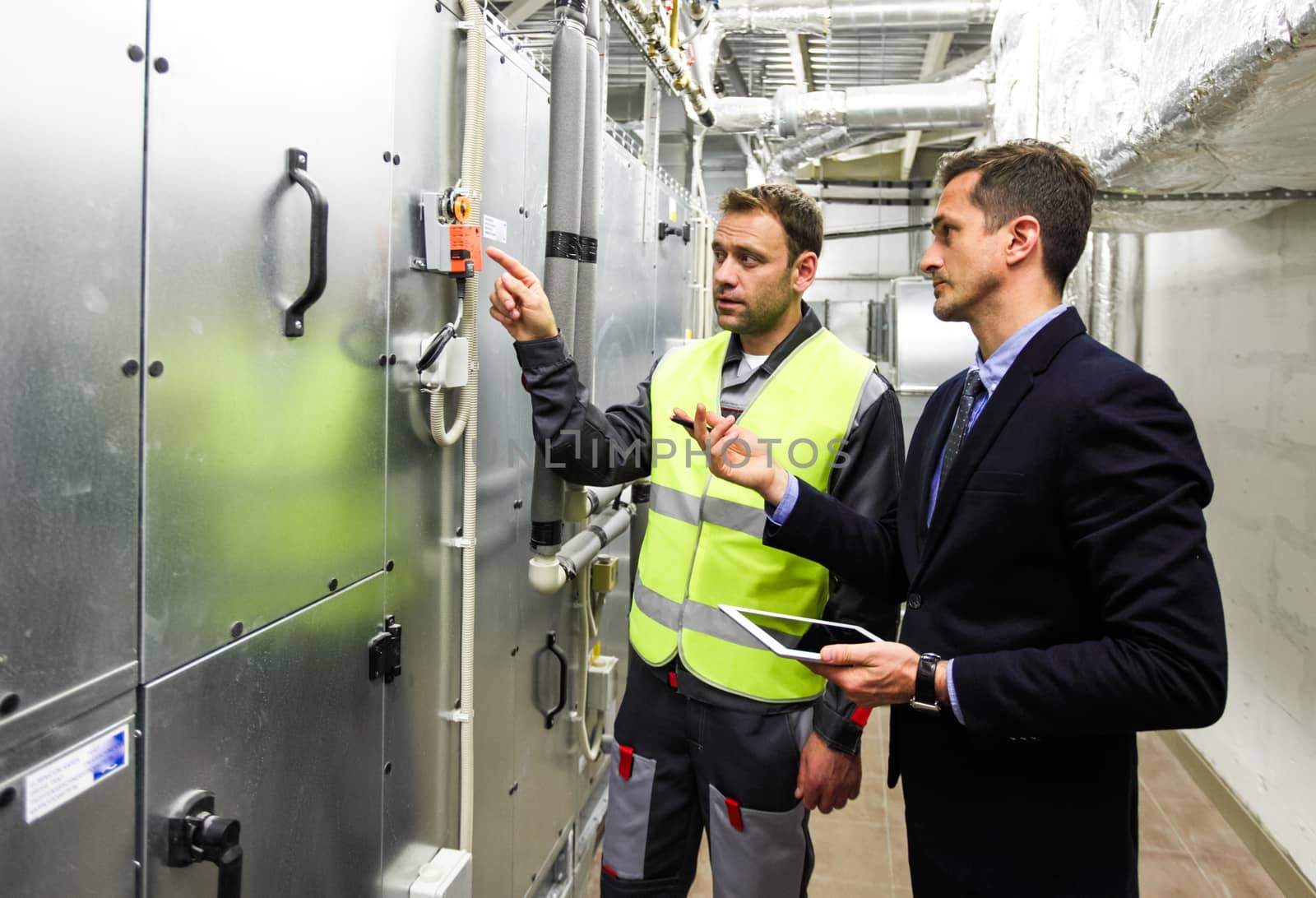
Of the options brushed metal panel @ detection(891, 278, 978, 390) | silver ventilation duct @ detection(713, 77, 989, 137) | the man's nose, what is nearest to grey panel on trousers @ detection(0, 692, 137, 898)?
the man's nose

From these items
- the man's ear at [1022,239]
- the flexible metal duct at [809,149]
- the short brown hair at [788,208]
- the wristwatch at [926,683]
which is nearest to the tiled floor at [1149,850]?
the wristwatch at [926,683]

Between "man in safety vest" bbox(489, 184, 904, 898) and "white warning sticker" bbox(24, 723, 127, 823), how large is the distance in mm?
759

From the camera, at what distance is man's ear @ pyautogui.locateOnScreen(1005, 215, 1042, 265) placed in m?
1.09

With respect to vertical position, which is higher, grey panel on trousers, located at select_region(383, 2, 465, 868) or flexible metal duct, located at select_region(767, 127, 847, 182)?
flexible metal duct, located at select_region(767, 127, 847, 182)

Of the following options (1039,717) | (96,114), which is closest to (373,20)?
(96,114)

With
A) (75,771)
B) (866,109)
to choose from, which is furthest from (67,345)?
(866,109)

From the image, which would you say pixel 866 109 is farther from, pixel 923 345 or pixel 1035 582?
pixel 1035 582

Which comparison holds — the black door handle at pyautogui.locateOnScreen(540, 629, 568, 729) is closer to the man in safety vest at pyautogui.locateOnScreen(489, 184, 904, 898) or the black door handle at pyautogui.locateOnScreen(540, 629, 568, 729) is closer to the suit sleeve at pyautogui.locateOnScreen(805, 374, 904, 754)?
the man in safety vest at pyautogui.locateOnScreen(489, 184, 904, 898)

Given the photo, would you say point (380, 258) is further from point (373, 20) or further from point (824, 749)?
point (824, 749)

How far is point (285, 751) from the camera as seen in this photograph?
104 cm

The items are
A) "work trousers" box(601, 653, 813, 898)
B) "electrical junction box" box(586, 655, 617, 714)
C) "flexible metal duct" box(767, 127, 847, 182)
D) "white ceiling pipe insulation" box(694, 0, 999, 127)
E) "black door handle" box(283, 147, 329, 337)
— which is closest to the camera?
"black door handle" box(283, 147, 329, 337)

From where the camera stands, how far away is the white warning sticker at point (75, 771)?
701mm

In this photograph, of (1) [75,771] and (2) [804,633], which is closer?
(1) [75,771]

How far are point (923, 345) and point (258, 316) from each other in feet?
14.2
